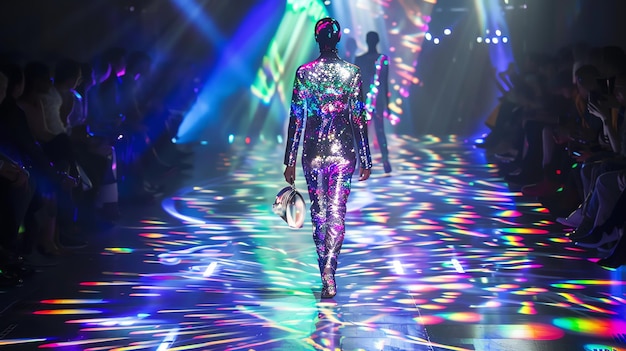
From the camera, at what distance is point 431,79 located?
17.5m

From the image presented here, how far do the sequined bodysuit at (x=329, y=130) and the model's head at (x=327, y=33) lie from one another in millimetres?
57

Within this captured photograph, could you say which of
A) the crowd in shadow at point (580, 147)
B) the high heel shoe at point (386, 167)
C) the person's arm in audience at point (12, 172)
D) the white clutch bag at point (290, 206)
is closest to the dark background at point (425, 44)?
the crowd in shadow at point (580, 147)

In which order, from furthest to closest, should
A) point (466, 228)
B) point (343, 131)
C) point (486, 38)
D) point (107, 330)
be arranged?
point (486, 38), point (466, 228), point (343, 131), point (107, 330)

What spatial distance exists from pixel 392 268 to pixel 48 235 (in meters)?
2.18

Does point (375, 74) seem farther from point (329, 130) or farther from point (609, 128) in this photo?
point (329, 130)

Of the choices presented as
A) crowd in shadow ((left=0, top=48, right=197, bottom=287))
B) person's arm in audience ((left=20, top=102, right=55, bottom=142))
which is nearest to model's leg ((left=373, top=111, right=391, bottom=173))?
crowd in shadow ((left=0, top=48, right=197, bottom=287))

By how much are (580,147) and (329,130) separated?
3.09m

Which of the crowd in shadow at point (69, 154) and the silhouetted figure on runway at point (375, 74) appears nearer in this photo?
the crowd in shadow at point (69, 154)

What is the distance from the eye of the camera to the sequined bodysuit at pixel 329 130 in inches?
186

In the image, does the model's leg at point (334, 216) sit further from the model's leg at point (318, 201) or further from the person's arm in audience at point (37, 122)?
the person's arm in audience at point (37, 122)

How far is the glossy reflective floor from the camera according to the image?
407 centimetres

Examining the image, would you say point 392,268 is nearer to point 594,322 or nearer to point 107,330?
point 594,322

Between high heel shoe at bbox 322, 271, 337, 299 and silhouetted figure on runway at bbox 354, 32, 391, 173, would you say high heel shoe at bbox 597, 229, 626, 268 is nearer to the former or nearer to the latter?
high heel shoe at bbox 322, 271, 337, 299

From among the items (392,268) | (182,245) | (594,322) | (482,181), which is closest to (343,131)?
(392,268)
